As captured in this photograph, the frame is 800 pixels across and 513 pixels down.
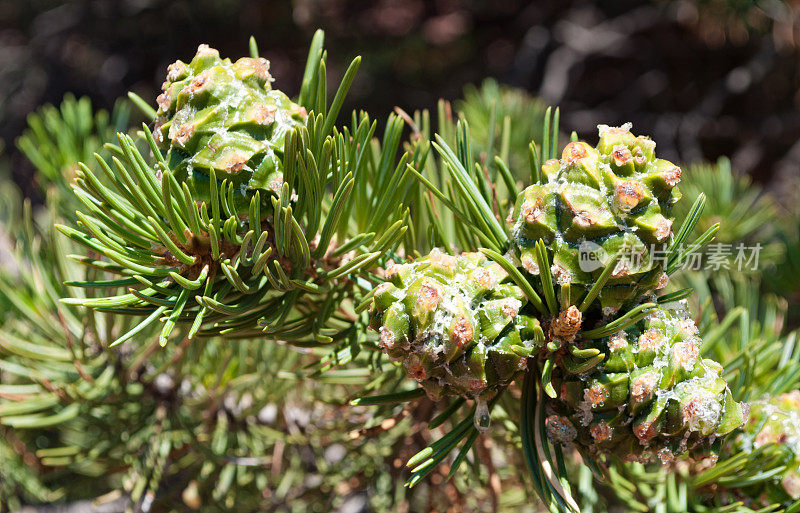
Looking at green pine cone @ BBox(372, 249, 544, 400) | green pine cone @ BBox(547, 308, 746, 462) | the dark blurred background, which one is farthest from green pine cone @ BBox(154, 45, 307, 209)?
Answer: the dark blurred background

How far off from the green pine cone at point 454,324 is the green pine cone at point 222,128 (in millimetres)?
117

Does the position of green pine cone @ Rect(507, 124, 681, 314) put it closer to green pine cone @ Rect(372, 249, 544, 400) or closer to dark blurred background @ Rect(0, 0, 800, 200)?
green pine cone @ Rect(372, 249, 544, 400)

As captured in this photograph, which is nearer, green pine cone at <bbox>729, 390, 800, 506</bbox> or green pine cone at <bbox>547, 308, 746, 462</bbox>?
green pine cone at <bbox>547, 308, 746, 462</bbox>

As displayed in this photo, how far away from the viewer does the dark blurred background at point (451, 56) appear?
2.02m

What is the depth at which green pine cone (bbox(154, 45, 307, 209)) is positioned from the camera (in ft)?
1.42

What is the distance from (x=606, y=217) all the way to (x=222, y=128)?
0.26 metres

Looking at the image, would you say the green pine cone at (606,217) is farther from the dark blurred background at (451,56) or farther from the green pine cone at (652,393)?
the dark blurred background at (451,56)

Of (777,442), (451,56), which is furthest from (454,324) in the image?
(451,56)

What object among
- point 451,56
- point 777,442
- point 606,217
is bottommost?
point 451,56

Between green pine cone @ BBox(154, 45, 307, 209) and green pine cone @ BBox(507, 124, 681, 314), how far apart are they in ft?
0.59

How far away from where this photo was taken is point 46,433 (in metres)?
1.00

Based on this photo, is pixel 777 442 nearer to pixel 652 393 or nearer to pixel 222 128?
pixel 652 393

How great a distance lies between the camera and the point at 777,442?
543 millimetres

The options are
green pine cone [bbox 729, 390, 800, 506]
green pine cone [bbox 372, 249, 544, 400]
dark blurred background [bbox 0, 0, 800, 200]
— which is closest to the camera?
green pine cone [bbox 372, 249, 544, 400]
